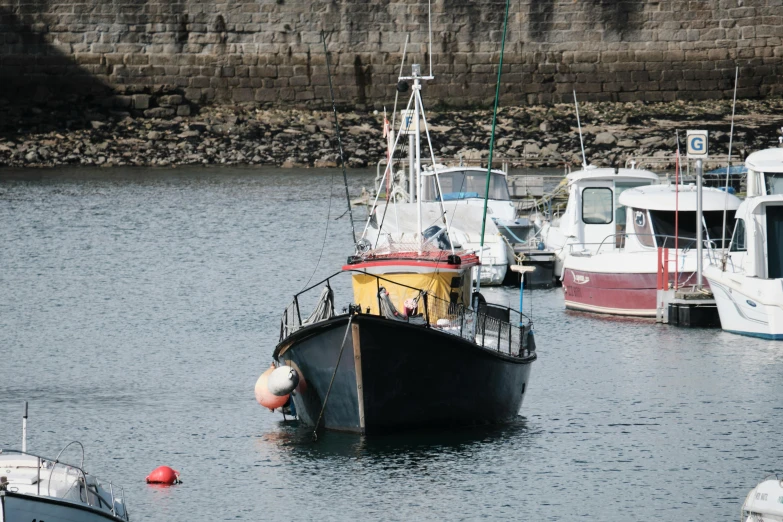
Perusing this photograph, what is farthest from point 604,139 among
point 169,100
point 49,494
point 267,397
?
point 49,494

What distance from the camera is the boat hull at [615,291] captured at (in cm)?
2156

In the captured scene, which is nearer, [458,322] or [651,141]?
[458,322]

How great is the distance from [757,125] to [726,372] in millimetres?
28884

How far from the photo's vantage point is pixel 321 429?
14906 millimetres

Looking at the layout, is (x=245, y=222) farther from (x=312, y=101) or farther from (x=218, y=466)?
(x=218, y=466)

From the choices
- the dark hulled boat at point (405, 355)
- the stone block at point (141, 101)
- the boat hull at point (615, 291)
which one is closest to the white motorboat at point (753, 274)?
the boat hull at point (615, 291)

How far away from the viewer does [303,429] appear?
15258mm

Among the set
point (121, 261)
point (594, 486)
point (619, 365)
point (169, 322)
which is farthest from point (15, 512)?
point (121, 261)

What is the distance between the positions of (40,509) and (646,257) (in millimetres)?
12787

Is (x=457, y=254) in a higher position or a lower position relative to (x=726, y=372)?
higher

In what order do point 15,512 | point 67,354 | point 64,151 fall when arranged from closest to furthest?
point 15,512 < point 67,354 < point 64,151

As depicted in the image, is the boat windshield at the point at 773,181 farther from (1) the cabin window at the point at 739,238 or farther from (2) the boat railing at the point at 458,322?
(2) the boat railing at the point at 458,322

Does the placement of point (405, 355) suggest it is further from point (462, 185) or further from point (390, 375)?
point (462, 185)

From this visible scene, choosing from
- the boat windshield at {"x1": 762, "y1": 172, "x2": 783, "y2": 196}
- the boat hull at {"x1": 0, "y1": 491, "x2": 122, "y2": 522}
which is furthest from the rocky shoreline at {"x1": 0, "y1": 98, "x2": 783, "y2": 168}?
the boat hull at {"x1": 0, "y1": 491, "x2": 122, "y2": 522}
